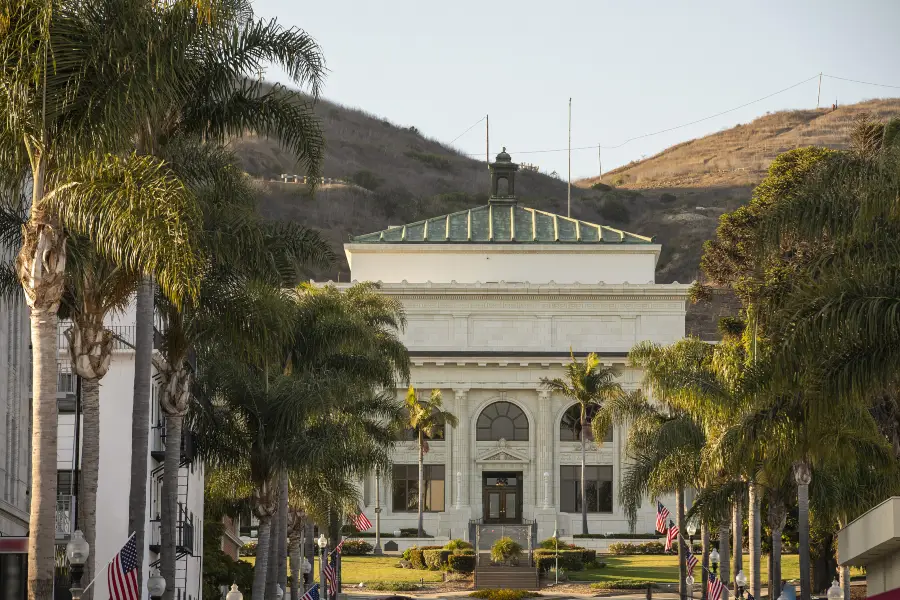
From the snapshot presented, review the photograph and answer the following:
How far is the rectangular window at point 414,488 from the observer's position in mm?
93000

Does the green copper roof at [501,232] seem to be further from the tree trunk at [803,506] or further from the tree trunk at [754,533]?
the tree trunk at [803,506]

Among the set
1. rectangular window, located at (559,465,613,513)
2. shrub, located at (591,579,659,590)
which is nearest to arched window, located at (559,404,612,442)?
rectangular window, located at (559,465,613,513)

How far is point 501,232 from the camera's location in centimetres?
9819

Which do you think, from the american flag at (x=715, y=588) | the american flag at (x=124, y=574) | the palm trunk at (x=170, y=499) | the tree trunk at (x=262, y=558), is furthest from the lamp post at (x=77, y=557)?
the american flag at (x=715, y=588)

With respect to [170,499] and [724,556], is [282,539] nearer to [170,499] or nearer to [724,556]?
[724,556]

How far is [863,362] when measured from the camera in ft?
76.2

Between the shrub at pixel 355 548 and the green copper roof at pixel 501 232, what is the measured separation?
24547 mm

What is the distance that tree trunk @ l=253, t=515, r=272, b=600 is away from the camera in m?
36.2

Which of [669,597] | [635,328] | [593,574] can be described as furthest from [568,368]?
[669,597]

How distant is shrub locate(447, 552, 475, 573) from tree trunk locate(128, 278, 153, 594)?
40.8 metres

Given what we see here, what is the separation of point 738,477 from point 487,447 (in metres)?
51.8

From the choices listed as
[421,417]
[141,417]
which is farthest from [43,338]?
[421,417]

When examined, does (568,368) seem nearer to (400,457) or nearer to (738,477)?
(400,457)

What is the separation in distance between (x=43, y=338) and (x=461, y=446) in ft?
244
